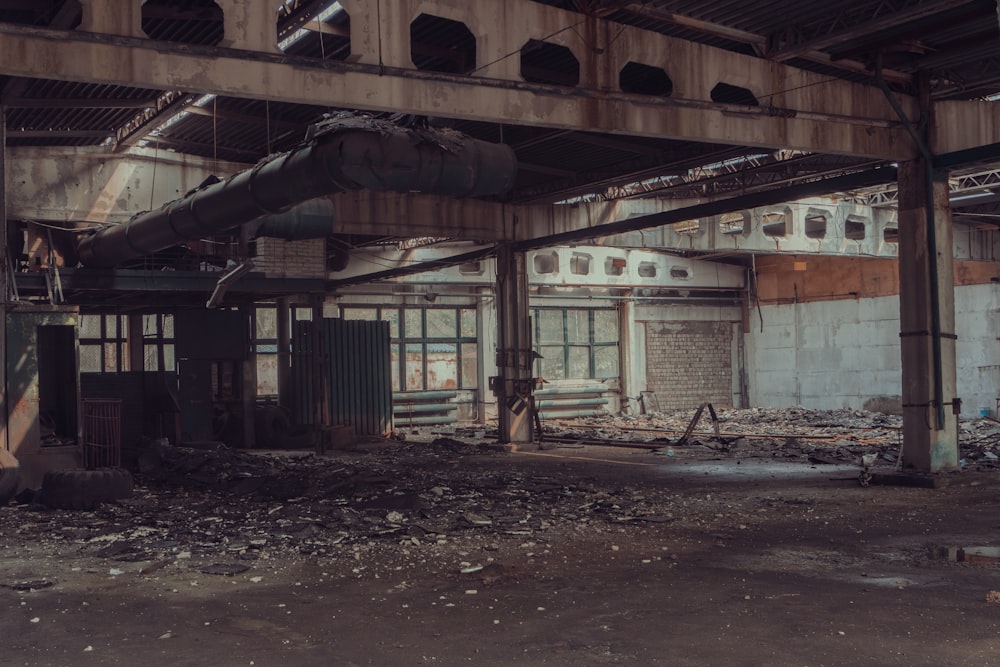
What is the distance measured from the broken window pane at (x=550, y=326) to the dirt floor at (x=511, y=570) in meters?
14.4

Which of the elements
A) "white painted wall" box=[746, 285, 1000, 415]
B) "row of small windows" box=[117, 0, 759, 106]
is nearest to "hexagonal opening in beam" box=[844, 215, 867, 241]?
"white painted wall" box=[746, 285, 1000, 415]

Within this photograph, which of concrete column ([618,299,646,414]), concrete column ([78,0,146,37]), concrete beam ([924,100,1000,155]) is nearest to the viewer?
concrete column ([78,0,146,37])

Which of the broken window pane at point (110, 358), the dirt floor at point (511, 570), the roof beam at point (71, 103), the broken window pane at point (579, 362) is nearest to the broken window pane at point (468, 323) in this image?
the broken window pane at point (579, 362)

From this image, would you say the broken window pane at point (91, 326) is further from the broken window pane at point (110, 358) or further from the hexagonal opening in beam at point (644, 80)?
the hexagonal opening in beam at point (644, 80)

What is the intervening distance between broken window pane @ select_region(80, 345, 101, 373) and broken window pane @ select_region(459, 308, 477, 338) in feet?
31.8

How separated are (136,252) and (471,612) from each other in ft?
33.7

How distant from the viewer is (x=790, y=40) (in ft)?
35.2

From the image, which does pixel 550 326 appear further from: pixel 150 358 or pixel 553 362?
pixel 150 358

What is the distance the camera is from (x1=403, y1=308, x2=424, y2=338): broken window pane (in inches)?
1006

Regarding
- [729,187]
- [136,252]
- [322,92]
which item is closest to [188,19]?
[322,92]

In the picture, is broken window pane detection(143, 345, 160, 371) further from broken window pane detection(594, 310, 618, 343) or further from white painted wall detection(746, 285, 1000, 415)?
white painted wall detection(746, 285, 1000, 415)

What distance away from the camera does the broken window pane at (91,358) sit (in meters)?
20.7

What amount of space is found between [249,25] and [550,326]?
2079 centimetres

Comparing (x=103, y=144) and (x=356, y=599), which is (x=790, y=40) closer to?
(x=356, y=599)
